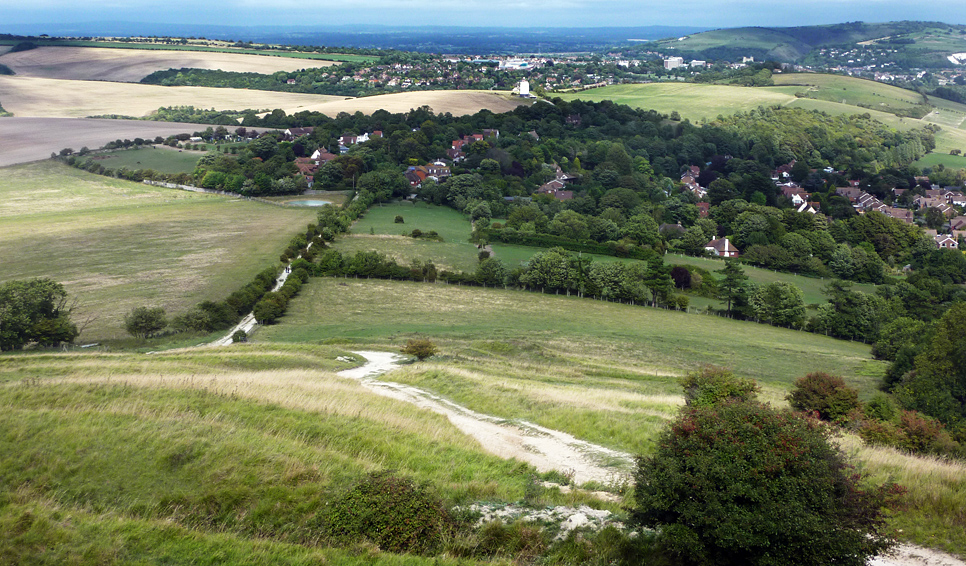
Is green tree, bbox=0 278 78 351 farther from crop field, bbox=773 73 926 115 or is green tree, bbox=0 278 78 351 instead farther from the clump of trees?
crop field, bbox=773 73 926 115

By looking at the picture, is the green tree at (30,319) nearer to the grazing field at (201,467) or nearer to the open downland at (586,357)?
the open downland at (586,357)

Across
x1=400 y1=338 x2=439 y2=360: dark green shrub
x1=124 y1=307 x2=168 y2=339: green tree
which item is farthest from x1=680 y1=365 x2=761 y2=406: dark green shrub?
x1=124 y1=307 x2=168 y2=339: green tree

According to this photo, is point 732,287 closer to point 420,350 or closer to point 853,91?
point 420,350

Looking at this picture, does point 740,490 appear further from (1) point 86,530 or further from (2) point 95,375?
(2) point 95,375

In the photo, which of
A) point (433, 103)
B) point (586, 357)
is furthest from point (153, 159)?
point (586, 357)

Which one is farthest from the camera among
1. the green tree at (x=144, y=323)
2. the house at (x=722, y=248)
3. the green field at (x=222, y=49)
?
the green field at (x=222, y=49)

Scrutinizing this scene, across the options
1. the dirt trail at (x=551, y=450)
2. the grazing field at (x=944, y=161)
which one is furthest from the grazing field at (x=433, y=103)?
the dirt trail at (x=551, y=450)

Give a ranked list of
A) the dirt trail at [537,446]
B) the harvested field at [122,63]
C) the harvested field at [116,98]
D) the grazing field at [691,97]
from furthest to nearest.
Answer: the grazing field at [691,97] < the harvested field at [122,63] < the harvested field at [116,98] < the dirt trail at [537,446]
